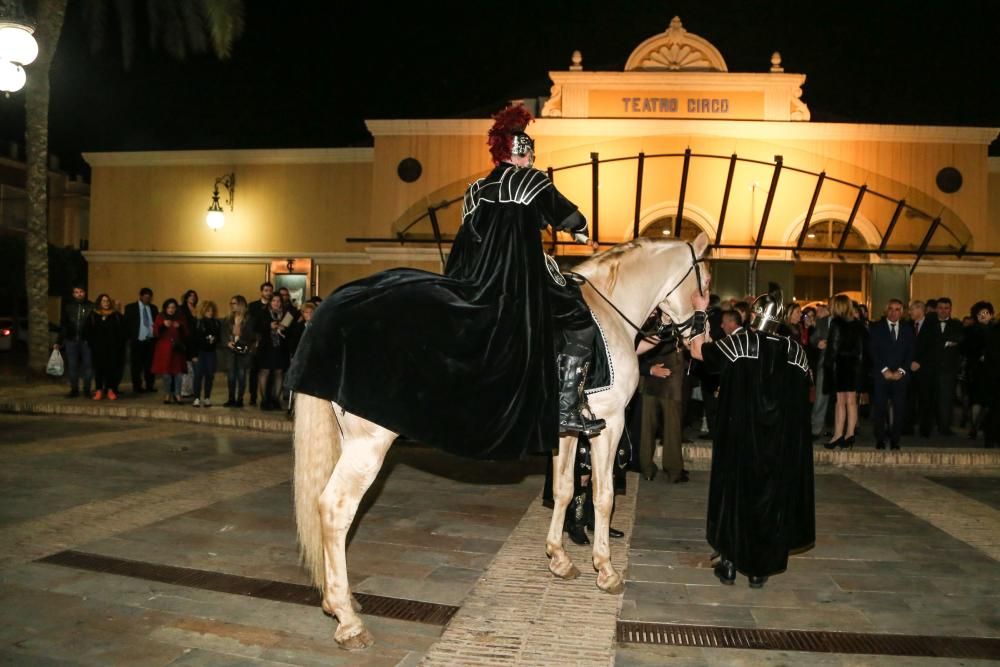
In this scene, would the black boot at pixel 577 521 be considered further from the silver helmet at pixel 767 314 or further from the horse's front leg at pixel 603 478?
the silver helmet at pixel 767 314

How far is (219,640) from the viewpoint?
12.9ft

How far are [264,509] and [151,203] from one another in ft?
59.9

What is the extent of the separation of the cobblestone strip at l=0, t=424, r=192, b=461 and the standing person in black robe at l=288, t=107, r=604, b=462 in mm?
6362

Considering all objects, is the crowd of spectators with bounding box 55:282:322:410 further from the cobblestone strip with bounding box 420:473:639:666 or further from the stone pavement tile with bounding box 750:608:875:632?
Result: the stone pavement tile with bounding box 750:608:875:632

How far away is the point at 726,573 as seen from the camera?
5105mm

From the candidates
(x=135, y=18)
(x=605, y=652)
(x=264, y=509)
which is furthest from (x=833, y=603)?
(x=135, y=18)

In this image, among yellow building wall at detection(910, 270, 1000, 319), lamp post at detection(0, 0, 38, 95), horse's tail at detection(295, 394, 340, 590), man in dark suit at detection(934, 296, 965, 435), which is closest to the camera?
horse's tail at detection(295, 394, 340, 590)

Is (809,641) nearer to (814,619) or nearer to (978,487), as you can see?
(814,619)

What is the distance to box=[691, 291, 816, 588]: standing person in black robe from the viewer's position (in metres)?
5.03

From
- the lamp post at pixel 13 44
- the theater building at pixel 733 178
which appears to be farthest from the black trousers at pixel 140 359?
the lamp post at pixel 13 44

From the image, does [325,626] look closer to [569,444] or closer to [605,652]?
[605,652]

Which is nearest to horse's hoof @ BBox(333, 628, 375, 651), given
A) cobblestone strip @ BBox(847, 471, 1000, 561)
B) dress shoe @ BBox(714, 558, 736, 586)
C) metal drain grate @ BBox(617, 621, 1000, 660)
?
metal drain grate @ BBox(617, 621, 1000, 660)

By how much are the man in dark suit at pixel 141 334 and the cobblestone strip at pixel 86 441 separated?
354 cm

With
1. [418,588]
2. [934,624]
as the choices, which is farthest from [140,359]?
[934,624]
